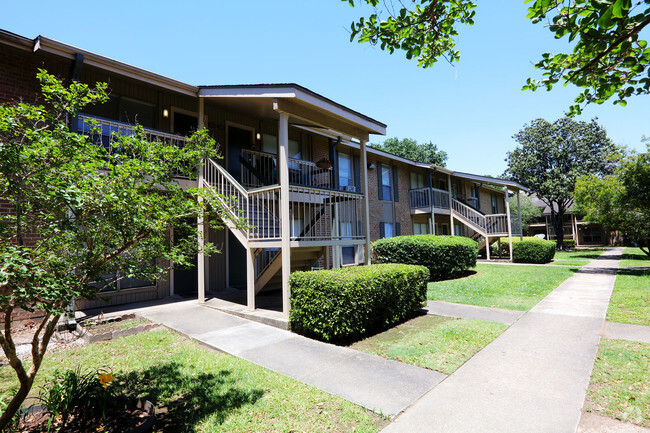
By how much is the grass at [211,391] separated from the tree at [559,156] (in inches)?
1395

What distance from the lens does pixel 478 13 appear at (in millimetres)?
4293

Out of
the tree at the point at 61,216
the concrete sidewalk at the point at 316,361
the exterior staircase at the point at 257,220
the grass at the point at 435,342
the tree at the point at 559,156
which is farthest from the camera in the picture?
the tree at the point at 559,156

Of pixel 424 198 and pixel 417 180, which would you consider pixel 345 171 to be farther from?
pixel 417 180

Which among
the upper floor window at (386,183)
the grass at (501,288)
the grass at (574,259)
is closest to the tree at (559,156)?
the grass at (574,259)

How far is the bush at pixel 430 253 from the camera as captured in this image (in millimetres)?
13023

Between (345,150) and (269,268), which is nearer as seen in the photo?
(269,268)

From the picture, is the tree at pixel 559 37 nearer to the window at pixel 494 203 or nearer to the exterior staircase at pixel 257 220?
the exterior staircase at pixel 257 220

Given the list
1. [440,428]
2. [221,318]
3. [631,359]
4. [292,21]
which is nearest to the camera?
[440,428]

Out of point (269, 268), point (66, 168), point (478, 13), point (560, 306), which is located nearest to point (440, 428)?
point (66, 168)

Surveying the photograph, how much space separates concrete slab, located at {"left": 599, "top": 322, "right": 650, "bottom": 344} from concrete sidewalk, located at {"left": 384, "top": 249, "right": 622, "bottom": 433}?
0.17 m

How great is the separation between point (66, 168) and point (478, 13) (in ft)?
16.5

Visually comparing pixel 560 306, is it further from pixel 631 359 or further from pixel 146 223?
pixel 146 223

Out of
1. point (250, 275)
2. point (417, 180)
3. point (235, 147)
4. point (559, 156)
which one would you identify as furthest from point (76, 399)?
point (559, 156)

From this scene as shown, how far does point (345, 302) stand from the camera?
234 inches
